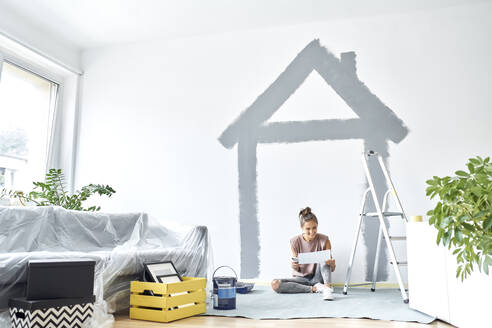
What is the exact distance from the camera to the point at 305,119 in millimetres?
3707

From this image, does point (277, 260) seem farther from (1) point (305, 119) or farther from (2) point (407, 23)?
(2) point (407, 23)

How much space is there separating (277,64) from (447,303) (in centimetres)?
248

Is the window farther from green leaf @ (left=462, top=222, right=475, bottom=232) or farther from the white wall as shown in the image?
green leaf @ (left=462, top=222, right=475, bottom=232)

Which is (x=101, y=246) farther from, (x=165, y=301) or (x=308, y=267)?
(x=308, y=267)

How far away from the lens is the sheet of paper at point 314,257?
10.0ft

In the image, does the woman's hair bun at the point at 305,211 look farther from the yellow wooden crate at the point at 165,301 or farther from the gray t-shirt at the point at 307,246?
the yellow wooden crate at the point at 165,301

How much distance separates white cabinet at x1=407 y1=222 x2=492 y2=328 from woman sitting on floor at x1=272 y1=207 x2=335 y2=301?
79 cm

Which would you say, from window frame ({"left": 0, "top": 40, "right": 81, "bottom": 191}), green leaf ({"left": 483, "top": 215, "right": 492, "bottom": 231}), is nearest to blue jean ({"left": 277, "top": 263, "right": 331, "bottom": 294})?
green leaf ({"left": 483, "top": 215, "right": 492, "bottom": 231})

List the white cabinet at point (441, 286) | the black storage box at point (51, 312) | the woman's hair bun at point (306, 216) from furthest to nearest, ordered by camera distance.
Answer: the woman's hair bun at point (306, 216) → the white cabinet at point (441, 286) → the black storage box at point (51, 312)

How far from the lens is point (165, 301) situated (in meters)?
2.16

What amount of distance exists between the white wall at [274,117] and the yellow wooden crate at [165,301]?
131 centimetres

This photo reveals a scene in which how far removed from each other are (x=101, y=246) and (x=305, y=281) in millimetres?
1470

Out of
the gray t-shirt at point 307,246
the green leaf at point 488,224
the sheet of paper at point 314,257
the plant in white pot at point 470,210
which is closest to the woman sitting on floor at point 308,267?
the gray t-shirt at point 307,246

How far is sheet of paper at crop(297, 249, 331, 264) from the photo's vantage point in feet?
10.0
